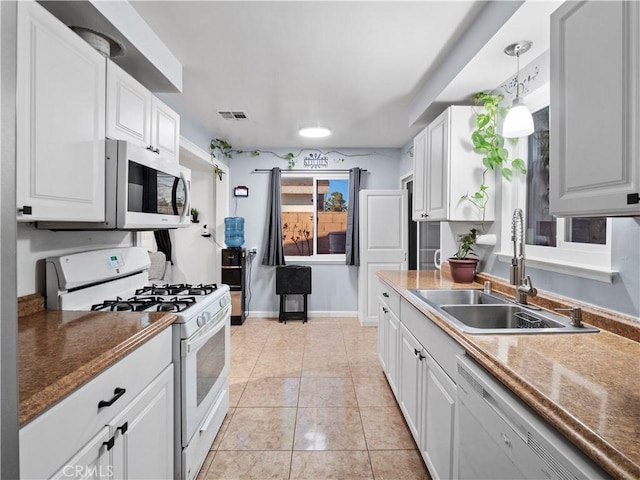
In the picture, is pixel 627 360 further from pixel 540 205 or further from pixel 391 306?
pixel 391 306

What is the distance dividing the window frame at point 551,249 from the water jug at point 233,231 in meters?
3.34

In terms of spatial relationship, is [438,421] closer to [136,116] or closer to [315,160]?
[136,116]

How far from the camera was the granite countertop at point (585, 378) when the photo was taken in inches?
26.2

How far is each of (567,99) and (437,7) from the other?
1.05 m

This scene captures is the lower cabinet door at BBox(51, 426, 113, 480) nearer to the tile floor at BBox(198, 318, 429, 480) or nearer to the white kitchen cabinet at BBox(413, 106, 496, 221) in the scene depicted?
the tile floor at BBox(198, 318, 429, 480)

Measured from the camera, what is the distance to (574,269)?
161 centimetres

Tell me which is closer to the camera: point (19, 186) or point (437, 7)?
point (19, 186)

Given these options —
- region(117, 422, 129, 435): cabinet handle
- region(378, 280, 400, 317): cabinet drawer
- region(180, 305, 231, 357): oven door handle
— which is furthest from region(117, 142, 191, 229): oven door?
region(378, 280, 400, 317): cabinet drawer

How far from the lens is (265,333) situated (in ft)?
13.8

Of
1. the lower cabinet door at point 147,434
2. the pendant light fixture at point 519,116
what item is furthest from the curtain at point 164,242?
the pendant light fixture at point 519,116

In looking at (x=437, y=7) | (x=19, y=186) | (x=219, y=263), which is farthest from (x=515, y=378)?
A: (x=219, y=263)

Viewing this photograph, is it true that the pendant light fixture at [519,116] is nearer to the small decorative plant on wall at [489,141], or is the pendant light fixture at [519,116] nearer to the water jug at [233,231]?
the small decorative plant on wall at [489,141]

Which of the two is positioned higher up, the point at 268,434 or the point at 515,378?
the point at 515,378

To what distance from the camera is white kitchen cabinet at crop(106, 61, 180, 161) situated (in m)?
1.66
